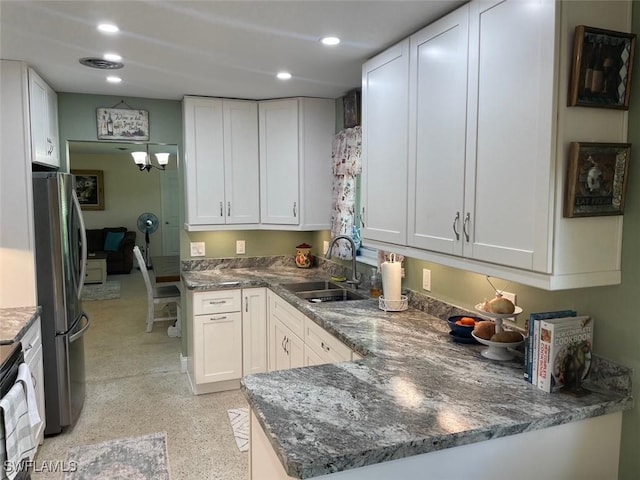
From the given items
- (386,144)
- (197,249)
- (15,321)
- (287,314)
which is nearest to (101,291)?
(197,249)

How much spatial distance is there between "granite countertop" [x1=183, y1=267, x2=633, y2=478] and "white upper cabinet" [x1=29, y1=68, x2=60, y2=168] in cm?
227

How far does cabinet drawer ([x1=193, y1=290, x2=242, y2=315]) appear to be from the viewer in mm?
3627

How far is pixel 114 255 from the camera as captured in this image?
885cm

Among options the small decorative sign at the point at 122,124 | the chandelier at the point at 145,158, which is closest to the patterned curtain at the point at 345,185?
the small decorative sign at the point at 122,124

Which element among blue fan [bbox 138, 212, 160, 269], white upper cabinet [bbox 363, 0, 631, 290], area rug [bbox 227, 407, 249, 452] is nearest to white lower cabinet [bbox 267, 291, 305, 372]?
area rug [bbox 227, 407, 249, 452]

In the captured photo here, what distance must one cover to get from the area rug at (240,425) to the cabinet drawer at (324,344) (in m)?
0.78

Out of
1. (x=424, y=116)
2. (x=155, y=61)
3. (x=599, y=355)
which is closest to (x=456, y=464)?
(x=599, y=355)

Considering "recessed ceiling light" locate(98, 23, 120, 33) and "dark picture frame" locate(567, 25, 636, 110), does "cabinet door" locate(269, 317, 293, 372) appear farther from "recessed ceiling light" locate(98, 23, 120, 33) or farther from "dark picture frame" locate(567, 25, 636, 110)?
"dark picture frame" locate(567, 25, 636, 110)

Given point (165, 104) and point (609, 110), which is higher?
point (165, 104)

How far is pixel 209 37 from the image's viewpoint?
92.0 inches

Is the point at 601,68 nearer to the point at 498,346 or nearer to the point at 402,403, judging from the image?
the point at 498,346

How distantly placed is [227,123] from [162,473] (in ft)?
8.50

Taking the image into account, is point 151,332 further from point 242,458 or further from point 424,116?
point 424,116

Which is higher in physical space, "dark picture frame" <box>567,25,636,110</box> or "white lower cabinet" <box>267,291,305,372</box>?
"dark picture frame" <box>567,25,636,110</box>
